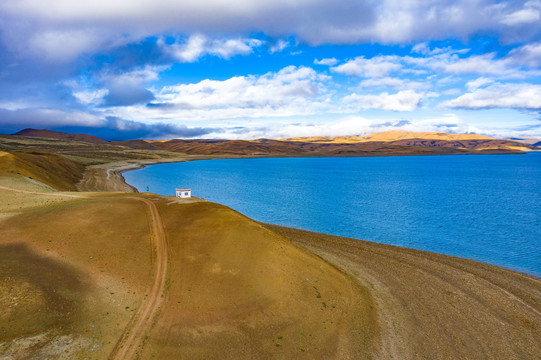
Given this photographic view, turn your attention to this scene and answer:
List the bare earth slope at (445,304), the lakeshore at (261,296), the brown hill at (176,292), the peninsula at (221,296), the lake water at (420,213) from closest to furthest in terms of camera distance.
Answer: the brown hill at (176,292) → the peninsula at (221,296) → the lakeshore at (261,296) → the bare earth slope at (445,304) → the lake water at (420,213)

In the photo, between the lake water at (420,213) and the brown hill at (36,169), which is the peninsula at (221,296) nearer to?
the lake water at (420,213)

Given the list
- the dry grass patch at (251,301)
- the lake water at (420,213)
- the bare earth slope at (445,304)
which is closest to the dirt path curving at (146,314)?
the dry grass patch at (251,301)

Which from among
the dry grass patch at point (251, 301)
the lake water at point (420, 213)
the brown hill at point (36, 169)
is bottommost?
the lake water at point (420, 213)

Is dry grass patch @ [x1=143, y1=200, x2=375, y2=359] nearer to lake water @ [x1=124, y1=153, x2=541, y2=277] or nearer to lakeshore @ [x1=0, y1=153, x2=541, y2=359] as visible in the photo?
lakeshore @ [x1=0, y1=153, x2=541, y2=359]

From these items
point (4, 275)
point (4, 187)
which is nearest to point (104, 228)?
point (4, 275)

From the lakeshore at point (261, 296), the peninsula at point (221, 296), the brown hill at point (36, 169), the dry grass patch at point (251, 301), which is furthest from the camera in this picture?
the brown hill at point (36, 169)

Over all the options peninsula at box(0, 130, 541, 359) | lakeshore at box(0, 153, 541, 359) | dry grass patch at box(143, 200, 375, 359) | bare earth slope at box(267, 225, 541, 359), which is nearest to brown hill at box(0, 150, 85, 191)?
peninsula at box(0, 130, 541, 359)

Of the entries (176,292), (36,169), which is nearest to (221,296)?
(176,292)
